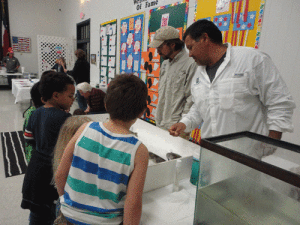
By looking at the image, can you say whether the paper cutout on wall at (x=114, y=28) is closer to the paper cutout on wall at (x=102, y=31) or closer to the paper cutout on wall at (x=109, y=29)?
the paper cutout on wall at (x=109, y=29)

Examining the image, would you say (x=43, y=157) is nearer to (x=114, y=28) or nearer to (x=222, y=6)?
(x=222, y=6)

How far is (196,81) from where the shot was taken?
1.59 meters

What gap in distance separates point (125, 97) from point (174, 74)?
1434 millimetres

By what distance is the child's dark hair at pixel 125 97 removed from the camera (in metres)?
0.75

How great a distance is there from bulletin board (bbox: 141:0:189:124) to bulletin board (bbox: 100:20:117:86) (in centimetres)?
135

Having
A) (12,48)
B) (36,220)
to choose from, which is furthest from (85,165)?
(12,48)

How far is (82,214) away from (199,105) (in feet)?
3.47

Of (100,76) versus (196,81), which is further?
(100,76)

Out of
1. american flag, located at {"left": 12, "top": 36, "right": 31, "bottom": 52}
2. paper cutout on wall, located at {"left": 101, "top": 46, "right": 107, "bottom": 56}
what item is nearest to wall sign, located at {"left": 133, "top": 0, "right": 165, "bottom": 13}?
paper cutout on wall, located at {"left": 101, "top": 46, "right": 107, "bottom": 56}

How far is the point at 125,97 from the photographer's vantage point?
750 mm

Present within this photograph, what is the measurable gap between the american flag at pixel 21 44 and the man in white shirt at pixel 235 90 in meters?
10.2

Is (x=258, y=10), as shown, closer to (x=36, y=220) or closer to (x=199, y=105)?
(x=199, y=105)

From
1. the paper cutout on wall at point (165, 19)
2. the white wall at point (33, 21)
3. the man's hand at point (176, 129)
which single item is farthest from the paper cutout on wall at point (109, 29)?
the white wall at point (33, 21)

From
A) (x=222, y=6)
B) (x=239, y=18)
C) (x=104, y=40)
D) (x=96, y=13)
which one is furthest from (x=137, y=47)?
(x=96, y=13)
